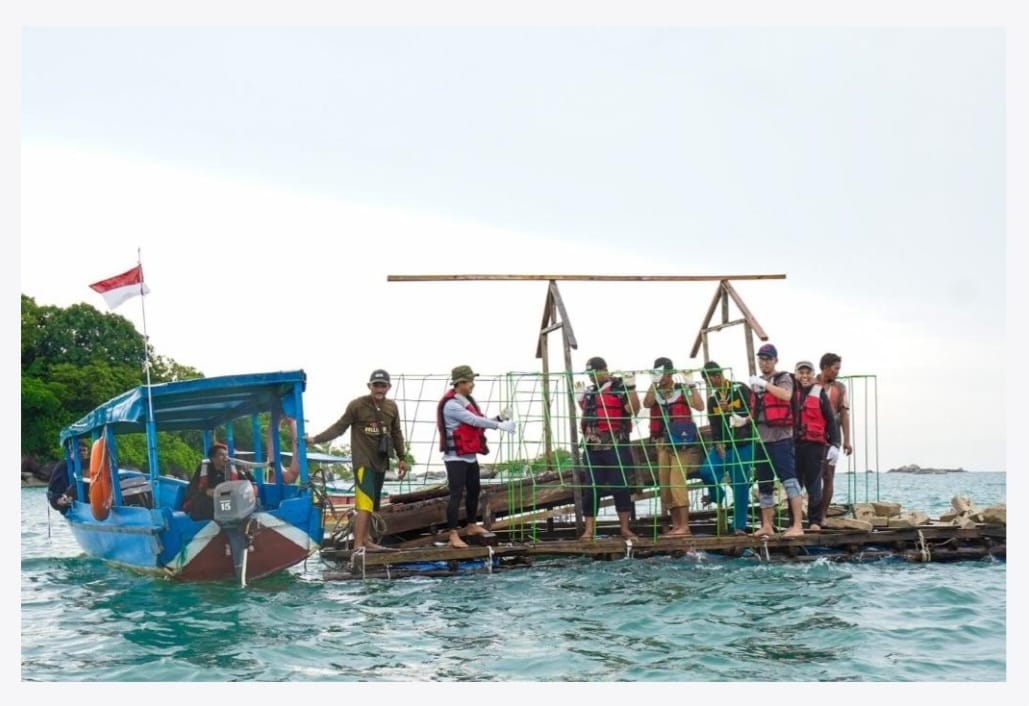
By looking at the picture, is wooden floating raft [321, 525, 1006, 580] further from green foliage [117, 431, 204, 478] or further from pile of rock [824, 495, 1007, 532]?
green foliage [117, 431, 204, 478]

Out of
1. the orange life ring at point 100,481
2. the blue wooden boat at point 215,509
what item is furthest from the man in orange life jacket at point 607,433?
the orange life ring at point 100,481

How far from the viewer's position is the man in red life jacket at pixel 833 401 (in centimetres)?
1448

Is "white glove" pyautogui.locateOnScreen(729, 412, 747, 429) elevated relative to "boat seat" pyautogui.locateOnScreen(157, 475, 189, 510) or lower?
elevated

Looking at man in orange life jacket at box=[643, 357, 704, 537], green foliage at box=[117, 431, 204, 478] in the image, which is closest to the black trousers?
man in orange life jacket at box=[643, 357, 704, 537]

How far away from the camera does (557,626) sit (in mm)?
10852

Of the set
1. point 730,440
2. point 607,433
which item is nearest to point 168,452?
point 607,433

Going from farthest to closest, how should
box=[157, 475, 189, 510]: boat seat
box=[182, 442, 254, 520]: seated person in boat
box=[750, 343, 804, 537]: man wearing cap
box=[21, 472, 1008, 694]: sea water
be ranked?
box=[182, 442, 254, 520]: seated person in boat
box=[157, 475, 189, 510]: boat seat
box=[750, 343, 804, 537]: man wearing cap
box=[21, 472, 1008, 694]: sea water

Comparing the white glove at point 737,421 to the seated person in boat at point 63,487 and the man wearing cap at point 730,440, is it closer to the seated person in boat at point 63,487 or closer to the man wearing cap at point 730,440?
the man wearing cap at point 730,440

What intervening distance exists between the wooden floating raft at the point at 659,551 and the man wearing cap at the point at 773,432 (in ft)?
1.04

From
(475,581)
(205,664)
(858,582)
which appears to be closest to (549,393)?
(475,581)

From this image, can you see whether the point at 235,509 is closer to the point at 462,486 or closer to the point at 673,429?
the point at 462,486

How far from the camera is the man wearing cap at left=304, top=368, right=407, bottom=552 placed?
1356 centimetres

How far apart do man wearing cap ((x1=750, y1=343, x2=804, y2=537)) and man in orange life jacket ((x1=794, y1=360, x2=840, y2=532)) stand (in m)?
0.27

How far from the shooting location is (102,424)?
1530 centimetres
